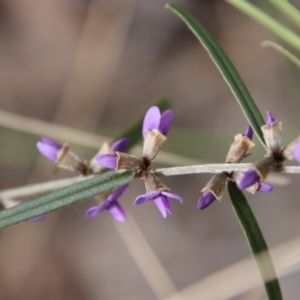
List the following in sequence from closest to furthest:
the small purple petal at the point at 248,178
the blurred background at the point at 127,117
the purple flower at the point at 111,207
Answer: the small purple petal at the point at 248,178, the purple flower at the point at 111,207, the blurred background at the point at 127,117

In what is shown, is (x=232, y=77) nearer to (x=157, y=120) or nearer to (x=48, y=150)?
(x=157, y=120)

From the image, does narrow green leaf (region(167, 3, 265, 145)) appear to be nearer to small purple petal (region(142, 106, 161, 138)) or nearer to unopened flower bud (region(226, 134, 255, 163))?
unopened flower bud (region(226, 134, 255, 163))

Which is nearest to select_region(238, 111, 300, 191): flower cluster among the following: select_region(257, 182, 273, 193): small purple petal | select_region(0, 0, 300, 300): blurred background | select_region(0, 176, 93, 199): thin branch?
select_region(257, 182, 273, 193): small purple petal

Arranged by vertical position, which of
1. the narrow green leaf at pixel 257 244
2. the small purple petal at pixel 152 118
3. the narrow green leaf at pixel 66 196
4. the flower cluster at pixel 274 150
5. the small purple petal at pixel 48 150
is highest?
the small purple petal at pixel 48 150

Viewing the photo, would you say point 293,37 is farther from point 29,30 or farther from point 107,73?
point 29,30

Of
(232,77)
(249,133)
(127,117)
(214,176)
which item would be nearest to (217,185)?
(214,176)

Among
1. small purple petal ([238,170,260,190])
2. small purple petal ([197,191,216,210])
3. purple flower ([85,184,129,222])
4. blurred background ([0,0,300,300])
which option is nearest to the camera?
small purple petal ([238,170,260,190])

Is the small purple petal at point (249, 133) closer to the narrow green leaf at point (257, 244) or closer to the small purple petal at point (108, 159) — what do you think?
the narrow green leaf at point (257, 244)

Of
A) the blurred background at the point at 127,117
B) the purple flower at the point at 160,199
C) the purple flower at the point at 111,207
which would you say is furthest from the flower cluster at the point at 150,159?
the blurred background at the point at 127,117
